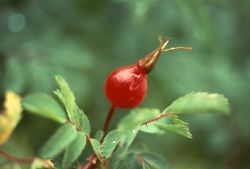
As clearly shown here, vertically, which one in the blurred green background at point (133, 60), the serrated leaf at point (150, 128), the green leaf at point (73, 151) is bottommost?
the blurred green background at point (133, 60)

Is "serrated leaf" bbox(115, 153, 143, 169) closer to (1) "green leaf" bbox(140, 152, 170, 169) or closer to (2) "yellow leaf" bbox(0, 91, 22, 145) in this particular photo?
(1) "green leaf" bbox(140, 152, 170, 169)

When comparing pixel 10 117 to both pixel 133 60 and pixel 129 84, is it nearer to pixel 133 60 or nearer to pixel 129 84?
pixel 129 84

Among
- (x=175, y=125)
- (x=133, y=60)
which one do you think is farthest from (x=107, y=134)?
(x=133, y=60)

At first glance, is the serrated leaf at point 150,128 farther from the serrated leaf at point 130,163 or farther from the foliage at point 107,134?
the serrated leaf at point 130,163

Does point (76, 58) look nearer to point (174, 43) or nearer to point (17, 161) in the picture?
point (174, 43)

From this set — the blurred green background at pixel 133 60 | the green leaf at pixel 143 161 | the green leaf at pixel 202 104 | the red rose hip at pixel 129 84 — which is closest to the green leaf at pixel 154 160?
the green leaf at pixel 143 161

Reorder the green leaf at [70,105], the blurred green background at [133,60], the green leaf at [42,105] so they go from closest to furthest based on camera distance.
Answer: the green leaf at [42,105] < the green leaf at [70,105] < the blurred green background at [133,60]

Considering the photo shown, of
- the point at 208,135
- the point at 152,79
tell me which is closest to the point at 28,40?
the point at 152,79

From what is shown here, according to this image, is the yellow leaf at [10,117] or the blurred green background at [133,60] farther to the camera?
the blurred green background at [133,60]
